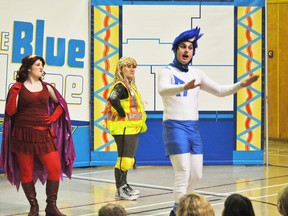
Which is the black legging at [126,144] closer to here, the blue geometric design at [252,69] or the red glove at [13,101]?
the red glove at [13,101]

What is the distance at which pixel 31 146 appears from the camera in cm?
651

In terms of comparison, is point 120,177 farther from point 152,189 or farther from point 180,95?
point 180,95

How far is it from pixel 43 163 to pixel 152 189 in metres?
2.27

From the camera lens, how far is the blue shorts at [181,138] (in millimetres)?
5938

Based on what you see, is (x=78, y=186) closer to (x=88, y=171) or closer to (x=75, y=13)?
(x=88, y=171)

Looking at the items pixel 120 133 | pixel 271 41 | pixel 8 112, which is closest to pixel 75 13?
pixel 120 133

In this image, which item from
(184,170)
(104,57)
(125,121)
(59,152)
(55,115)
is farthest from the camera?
(104,57)

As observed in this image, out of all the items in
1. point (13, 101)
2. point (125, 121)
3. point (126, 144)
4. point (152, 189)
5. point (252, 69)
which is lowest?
point (152, 189)

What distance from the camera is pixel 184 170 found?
592cm

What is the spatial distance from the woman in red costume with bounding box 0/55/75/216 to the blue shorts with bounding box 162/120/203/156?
1.27 meters

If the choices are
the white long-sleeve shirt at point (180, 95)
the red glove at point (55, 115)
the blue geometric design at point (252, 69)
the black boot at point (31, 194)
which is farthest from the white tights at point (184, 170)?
the blue geometric design at point (252, 69)

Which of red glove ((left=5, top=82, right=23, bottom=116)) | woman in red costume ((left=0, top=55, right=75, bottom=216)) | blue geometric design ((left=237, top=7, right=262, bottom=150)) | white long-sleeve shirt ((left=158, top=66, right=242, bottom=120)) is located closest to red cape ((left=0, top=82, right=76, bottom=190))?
woman in red costume ((left=0, top=55, right=75, bottom=216))

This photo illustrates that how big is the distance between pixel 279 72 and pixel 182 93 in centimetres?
963

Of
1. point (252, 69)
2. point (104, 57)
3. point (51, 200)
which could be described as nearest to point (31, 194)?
point (51, 200)
